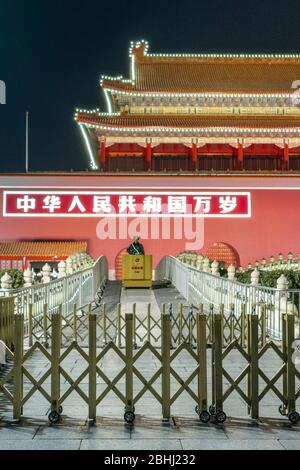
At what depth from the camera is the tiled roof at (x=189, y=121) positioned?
1192 inches

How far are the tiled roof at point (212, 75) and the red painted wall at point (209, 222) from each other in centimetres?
526

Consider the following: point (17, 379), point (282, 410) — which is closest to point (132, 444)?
point (17, 379)

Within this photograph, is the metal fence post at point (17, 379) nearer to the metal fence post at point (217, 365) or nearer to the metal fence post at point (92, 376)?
the metal fence post at point (92, 376)

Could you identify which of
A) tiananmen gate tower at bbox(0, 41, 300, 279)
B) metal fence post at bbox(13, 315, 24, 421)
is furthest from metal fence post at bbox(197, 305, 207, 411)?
tiananmen gate tower at bbox(0, 41, 300, 279)

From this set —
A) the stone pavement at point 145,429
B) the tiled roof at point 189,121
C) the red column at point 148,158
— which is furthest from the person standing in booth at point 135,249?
the stone pavement at point 145,429

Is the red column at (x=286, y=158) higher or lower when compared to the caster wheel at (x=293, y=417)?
higher

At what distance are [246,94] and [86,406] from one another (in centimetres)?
2669

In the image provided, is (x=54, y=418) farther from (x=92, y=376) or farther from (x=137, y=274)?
(x=137, y=274)

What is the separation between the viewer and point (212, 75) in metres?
34.1

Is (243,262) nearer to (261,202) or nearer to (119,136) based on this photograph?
(261,202)

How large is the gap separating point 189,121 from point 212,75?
446 centimetres

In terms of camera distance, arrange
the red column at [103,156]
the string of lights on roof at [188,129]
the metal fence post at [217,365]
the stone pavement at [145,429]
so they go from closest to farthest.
→ 1. the stone pavement at [145,429]
2. the metal fence post at [217,365]
3. the string of lights on roof at [188,129]
4. the red column at [103,156]

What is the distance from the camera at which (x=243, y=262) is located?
2888 centimetres

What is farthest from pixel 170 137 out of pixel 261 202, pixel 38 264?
pixel 38 264
